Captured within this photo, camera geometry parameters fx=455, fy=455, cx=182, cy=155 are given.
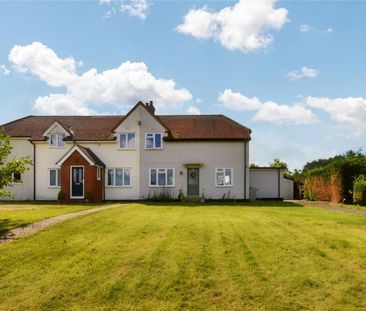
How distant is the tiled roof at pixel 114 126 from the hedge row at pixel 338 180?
23.6 feet

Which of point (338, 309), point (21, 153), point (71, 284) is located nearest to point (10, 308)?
point (71, 284)

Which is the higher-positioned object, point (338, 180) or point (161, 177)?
point (161, 177)

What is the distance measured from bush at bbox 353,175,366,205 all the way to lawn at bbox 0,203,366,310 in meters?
16.2

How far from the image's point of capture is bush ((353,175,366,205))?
30250mm

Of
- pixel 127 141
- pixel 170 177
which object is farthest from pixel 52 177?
pixel 170 177

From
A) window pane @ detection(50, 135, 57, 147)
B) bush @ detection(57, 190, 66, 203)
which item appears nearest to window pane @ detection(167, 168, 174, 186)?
bush @ detection(57, 190, 66, 203)

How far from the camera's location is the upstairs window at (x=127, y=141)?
124 feet

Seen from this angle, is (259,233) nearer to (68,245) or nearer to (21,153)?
(68,245)

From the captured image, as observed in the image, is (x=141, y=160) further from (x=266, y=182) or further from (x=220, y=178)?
(x=266, y=182)

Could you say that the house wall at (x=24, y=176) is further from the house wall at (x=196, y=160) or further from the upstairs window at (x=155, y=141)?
the upstairs window at (x=155, y=141)

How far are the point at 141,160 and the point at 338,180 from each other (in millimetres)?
15528

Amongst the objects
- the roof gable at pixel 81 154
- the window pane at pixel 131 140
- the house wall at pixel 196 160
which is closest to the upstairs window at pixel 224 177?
the house wall at pixel 196 160

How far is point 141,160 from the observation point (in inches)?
1475

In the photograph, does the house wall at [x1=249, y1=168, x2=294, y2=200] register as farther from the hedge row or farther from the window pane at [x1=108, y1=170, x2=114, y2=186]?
the window pane at [x1=108, y1=170, x2=114, y2=186]
